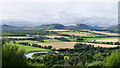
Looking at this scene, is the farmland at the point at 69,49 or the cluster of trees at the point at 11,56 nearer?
the cluster of trees at the point at 11,56

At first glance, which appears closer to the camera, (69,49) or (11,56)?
(11,56)

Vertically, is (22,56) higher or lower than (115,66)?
higher

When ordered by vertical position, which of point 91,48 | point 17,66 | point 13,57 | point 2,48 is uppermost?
point 2,48

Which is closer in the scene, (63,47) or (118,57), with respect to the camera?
(118,57)

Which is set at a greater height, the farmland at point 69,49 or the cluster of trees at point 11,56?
the cluster of trees at point 11,56

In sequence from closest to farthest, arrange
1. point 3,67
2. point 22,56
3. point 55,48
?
1. point 3,67
2. point 22,56
3. point 55,48

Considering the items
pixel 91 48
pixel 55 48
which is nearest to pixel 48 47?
pixel 55 48

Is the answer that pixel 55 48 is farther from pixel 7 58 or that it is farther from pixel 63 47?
pixel 7 58

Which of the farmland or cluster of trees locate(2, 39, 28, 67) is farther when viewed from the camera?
the farmland

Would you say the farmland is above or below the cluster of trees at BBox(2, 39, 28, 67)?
below

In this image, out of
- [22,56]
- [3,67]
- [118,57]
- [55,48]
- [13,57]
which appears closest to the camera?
[3,67]
